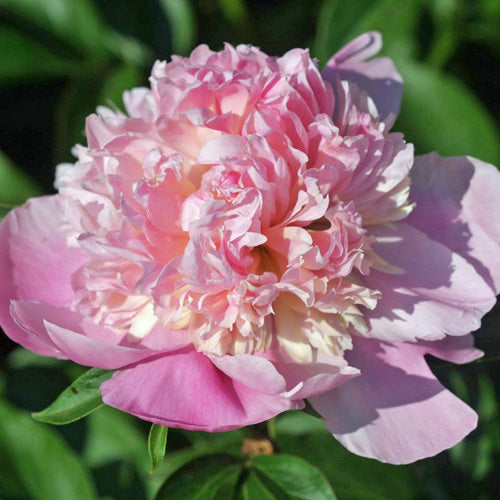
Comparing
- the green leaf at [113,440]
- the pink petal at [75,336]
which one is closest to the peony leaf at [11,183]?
the green leaf at [113,440]

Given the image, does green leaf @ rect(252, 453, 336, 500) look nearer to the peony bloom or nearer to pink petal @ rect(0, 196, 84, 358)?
the peony bloom

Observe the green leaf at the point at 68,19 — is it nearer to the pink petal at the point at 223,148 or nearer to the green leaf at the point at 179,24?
the green leaf at the point at 179,24

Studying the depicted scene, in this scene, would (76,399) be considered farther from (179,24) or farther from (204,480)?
(179,24)

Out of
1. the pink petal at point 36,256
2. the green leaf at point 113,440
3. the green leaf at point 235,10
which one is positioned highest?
the green leaf at point 235,10

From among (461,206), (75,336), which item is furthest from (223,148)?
(461,206)

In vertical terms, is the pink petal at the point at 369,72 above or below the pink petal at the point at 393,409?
above

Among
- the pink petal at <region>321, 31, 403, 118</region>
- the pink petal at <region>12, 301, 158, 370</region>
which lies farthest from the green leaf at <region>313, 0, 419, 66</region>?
the pink petal at <region>12, 301, 158, 370</region>
